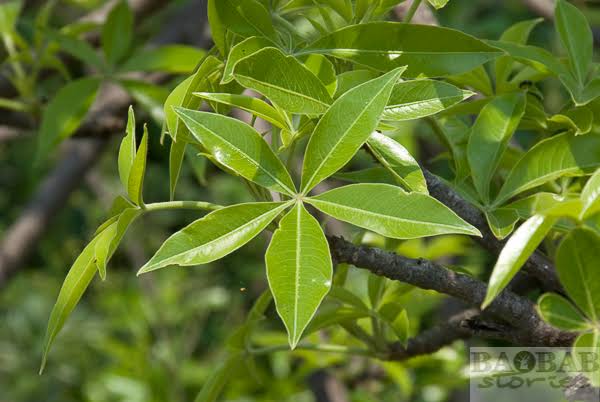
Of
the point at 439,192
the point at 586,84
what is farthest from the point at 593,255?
the point at 586,84

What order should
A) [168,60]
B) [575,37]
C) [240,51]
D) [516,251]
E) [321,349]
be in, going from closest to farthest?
[516,251] → [240,51] → [575,37] → [321,349] → [168,60]

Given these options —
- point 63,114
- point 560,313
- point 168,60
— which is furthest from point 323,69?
point 168,60

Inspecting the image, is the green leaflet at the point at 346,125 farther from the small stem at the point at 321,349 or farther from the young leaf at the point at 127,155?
the small stem at the point at 321,349

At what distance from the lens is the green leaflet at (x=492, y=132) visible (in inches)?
32.6

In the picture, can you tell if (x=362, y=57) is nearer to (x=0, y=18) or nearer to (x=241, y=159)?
(x=241, y=159)

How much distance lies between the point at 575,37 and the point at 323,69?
329 millimetres

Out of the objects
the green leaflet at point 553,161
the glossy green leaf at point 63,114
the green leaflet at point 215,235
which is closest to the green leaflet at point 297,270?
the green leaflet at point 215,235

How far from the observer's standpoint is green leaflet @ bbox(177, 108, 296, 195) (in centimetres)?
67

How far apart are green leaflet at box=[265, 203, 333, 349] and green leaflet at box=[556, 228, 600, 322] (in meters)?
0.18

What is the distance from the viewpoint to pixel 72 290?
72 centimetres

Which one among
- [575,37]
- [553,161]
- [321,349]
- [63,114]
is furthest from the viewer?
[63,114]

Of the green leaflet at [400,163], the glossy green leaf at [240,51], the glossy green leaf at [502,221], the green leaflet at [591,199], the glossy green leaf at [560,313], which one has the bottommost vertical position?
the glossy green leaf at [560,313]

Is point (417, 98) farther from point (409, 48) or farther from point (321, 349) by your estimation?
point (321, 349)

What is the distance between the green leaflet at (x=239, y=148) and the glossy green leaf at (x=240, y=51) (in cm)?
3
